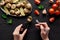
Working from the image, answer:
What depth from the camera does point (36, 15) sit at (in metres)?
1.56

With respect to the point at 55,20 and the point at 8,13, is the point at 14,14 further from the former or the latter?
the point at 55,20

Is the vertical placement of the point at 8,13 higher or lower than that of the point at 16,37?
higher

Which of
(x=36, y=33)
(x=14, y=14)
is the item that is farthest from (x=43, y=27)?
(x=14, y=14)

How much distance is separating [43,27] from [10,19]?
204 millimetres

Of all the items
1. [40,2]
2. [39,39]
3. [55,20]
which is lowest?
[39,39]

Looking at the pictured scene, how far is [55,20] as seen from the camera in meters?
1.57

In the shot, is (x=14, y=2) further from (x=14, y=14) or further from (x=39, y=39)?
(x=39, y=39)

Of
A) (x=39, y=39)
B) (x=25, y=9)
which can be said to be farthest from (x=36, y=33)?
(x=25, y=9)

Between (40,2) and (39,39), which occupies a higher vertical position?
(40,2)

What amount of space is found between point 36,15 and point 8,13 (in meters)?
0.17

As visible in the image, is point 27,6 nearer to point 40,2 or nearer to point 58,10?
point 40,2

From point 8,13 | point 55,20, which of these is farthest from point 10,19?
→ point 55,20

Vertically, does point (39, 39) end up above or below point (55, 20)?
below

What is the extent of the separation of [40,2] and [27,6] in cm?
8
